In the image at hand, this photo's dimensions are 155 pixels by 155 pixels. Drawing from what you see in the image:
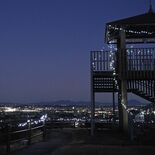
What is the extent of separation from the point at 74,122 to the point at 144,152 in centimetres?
2087

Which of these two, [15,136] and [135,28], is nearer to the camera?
[15,136]

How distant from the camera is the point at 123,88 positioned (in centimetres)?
2172

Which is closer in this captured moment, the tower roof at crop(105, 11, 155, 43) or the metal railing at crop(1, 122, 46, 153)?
the metal railing at crop(1, 122, 46, 153)

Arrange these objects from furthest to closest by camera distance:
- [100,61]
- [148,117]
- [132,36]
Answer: [132,36] → [100,61] → [148,117]

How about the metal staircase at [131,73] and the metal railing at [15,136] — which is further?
the metal staircase at [131,73]

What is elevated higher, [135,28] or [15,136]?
[135,28]

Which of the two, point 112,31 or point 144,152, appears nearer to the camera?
point 144,152

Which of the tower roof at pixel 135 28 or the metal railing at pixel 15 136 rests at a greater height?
the tower roof at pixel 135 28

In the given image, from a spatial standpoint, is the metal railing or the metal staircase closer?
the metal railing

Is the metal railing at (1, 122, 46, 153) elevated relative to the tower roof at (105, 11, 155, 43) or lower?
lower

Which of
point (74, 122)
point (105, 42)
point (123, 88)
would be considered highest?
point (105, 42)

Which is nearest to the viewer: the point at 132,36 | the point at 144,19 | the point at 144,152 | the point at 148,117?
the point at 144,152

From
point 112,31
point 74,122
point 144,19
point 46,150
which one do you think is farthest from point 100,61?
point 74,122

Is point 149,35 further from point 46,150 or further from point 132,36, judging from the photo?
point 46,150
